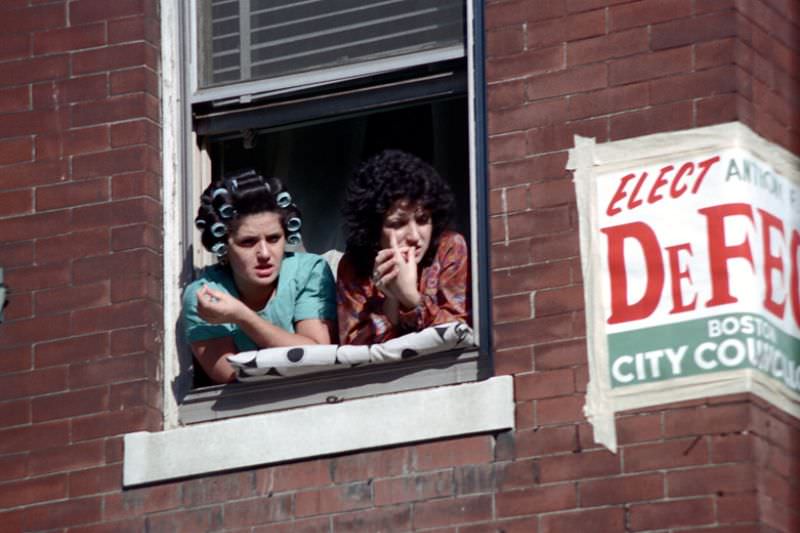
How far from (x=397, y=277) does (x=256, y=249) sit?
69cm

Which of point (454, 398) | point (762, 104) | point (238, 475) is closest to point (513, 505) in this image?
point (454, 398)

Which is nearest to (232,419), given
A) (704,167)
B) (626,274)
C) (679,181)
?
(626,274)

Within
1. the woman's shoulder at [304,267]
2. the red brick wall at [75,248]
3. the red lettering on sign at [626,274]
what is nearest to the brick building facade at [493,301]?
the red brick wall at [75,248]

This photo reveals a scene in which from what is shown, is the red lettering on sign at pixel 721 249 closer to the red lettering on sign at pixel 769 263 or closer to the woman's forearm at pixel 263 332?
the red lettering on sign at pixel 769 263

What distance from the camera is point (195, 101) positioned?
10.6 metres

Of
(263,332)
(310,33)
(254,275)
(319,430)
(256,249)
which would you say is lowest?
(319,430)

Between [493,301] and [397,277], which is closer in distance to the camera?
[493,301]

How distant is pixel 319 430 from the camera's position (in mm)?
9742

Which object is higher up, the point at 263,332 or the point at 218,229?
the point at 218,229

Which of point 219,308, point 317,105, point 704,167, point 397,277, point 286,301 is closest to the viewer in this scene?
point 704,167

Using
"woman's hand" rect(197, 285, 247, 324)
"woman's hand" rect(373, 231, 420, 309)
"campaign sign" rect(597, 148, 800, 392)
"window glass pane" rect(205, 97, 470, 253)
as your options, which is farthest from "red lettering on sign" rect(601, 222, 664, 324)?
"woman's hand" rect(197, 285, 247, 324)

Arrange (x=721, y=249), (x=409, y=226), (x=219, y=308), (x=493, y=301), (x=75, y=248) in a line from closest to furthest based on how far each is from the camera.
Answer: (x=721, y=249) < (x=493, y=301) < (x=219, y=308) < (x=409, y=226) < (x=75, y=248)

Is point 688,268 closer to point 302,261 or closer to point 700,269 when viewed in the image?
point 700,269

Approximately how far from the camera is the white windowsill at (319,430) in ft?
31.2
